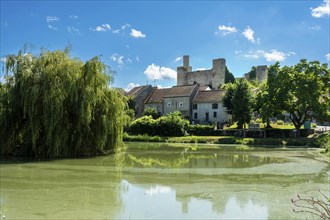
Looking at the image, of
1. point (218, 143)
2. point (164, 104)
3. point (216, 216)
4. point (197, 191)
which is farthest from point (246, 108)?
point (216, 216)

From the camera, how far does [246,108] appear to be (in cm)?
4219

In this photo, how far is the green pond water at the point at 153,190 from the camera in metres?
9.34

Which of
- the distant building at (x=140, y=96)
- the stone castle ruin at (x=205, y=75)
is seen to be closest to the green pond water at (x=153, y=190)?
the distant building at (x=140, y=96)

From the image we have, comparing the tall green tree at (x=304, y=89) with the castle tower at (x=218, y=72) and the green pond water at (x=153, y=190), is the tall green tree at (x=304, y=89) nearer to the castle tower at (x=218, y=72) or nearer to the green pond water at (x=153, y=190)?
the green pond water at (x=153, y=190)

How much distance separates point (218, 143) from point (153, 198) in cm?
2828

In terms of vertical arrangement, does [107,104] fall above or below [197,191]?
above

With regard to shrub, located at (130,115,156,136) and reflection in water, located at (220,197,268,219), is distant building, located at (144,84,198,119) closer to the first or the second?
shrub, located at (130,115,156,136)

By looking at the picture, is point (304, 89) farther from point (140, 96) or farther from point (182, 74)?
point (182, 74)

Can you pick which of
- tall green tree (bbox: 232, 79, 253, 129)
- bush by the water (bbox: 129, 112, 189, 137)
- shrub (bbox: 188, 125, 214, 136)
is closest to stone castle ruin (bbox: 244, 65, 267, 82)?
tall green tree (bbox: 232, 79, 253, 129)

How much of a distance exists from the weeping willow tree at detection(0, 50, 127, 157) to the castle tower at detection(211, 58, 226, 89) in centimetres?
5997

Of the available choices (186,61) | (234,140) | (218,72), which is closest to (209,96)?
(234,140)

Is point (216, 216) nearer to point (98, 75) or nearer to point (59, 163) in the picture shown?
point (59, 163)

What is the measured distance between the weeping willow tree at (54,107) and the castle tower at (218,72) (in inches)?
2361

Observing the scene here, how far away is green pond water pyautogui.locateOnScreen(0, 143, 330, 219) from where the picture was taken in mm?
9336
